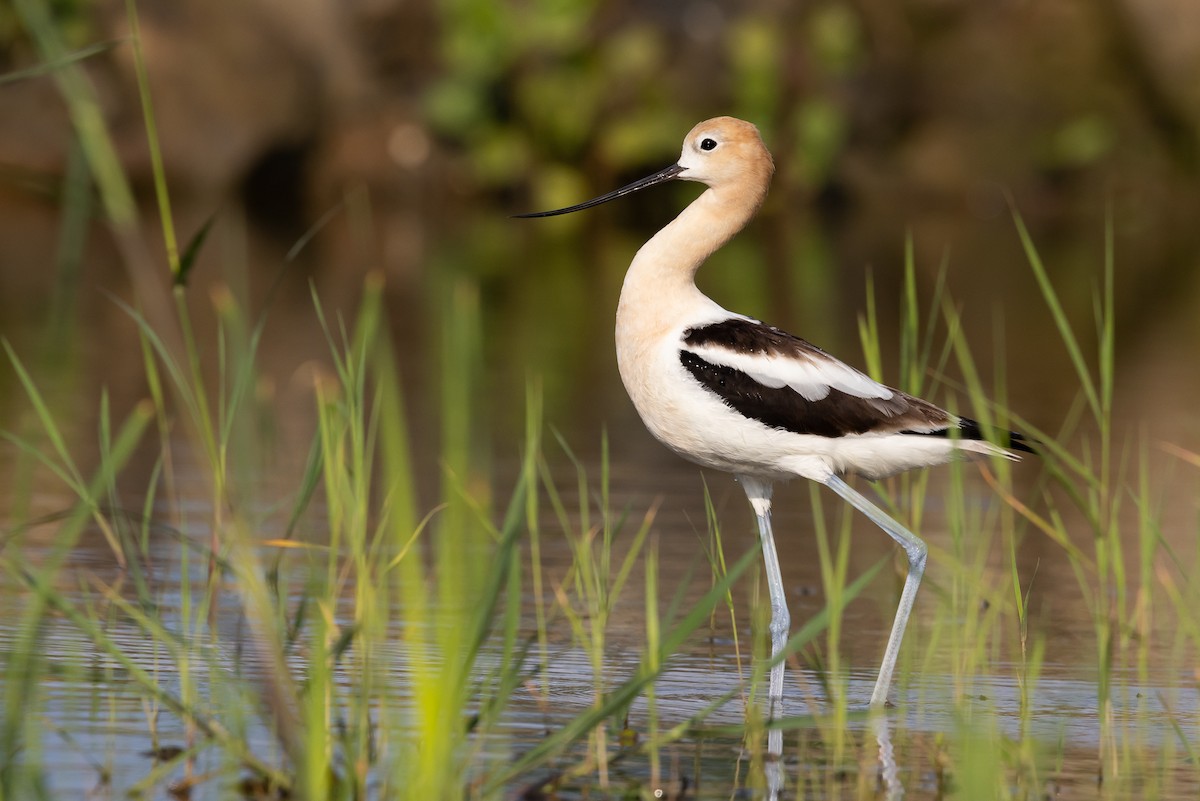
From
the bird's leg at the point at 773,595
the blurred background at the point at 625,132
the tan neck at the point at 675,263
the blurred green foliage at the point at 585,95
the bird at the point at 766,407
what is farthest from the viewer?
the blurred green foliage at the point at 585,95

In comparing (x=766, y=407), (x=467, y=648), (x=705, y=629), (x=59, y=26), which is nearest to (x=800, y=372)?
(x=766, y=407)

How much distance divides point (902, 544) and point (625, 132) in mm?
16918

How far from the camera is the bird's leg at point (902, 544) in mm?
4504

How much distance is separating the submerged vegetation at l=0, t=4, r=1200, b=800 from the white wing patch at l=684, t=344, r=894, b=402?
0.27 meters

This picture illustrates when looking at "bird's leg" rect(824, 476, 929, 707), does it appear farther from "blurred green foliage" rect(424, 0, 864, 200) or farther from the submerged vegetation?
"blurred green foliage" rect(424, 0, 864, 200)

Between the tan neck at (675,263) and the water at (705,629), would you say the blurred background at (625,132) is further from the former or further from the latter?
the tan neck at (675,263)

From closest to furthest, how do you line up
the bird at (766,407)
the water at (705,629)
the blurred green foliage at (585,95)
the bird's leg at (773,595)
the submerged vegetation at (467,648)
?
1. the submerged vegetation at (467,648)
2. the water at (705,629)
3. the bird's leg at (773,595)
4. the bird at (766,407)
5. the blurred green foliage at (585,95)

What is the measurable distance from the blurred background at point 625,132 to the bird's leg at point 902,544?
31.9 ft

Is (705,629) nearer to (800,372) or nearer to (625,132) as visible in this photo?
(800,372)

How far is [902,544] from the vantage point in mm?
4738

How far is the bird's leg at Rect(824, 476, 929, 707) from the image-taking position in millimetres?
4504

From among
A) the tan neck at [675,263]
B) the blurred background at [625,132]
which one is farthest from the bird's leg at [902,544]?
the blurred background at [625,132]

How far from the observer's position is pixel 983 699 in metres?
4.45

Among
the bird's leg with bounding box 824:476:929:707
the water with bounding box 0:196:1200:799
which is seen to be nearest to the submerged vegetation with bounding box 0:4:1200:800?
the water with bounding box 0:196:1200:799
